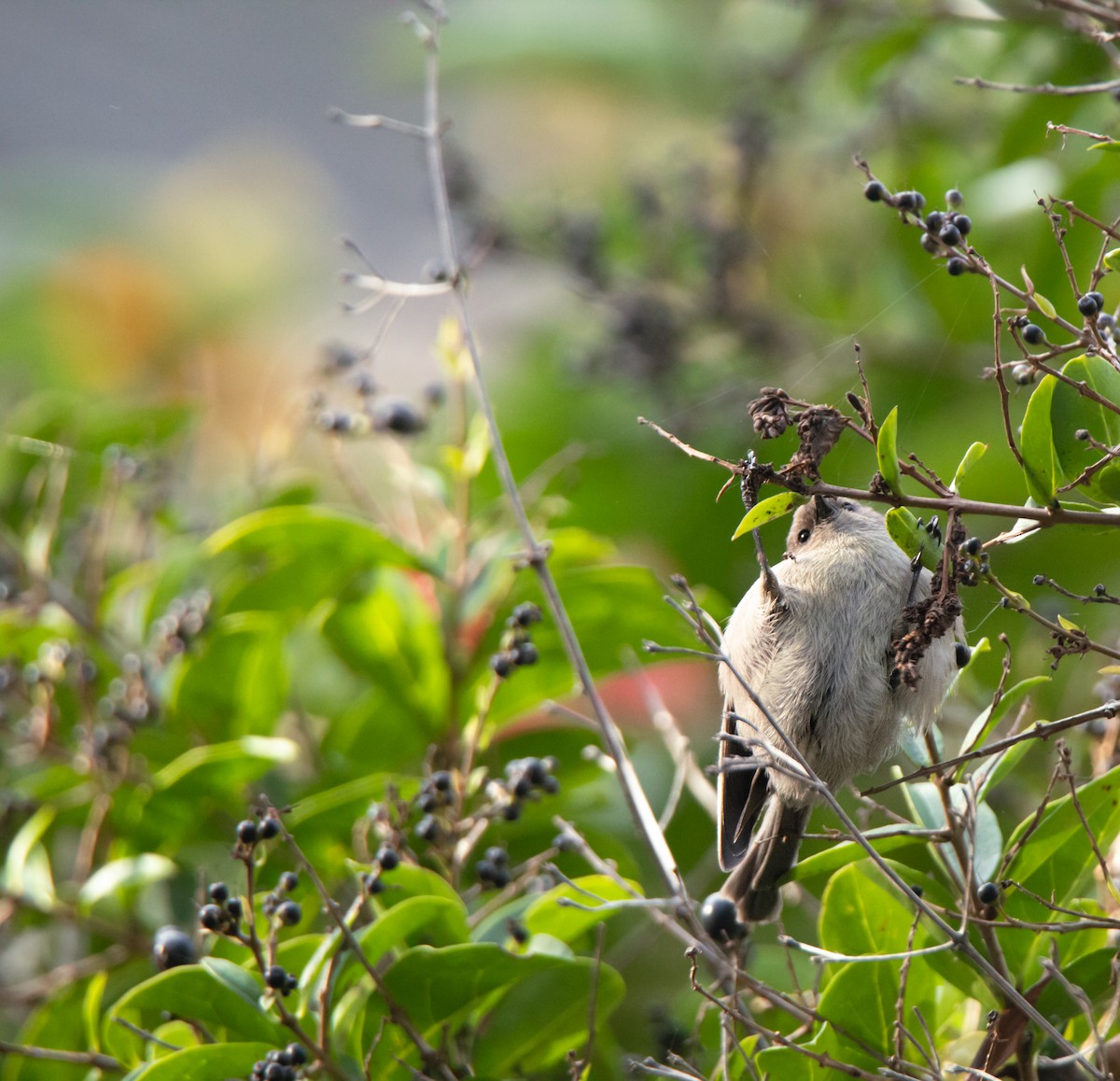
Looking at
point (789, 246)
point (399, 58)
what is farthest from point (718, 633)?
point (399, 58)

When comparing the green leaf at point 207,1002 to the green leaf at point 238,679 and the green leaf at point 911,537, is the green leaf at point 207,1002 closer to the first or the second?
the green leaf at point 238,679

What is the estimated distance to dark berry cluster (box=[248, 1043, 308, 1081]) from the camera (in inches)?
55.4

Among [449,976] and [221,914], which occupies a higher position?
[221,914]

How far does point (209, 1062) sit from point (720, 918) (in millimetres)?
616

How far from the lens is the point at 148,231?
6.52 m

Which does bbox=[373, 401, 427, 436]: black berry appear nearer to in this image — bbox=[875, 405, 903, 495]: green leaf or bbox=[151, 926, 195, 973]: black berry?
bbox=[151, 926, 195, 973]: black berry

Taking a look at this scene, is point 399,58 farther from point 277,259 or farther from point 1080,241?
point 1080,241

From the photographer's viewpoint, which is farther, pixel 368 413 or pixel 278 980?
pixel 368 413

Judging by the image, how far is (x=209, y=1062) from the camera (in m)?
1.47

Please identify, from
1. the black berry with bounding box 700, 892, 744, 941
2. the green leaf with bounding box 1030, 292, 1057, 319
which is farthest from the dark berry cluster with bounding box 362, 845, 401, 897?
the green leaf with bounding box 1030, 292, 1057, 319

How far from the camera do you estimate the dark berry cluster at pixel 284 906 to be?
1.49m

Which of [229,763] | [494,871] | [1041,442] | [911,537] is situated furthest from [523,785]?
[1041,442]

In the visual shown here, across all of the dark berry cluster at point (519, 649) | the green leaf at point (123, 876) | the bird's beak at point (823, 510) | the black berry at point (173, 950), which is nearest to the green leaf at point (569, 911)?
the dark berry cluster at point (519, 649)

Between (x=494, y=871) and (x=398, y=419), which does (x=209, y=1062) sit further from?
(x=398, y=419)
